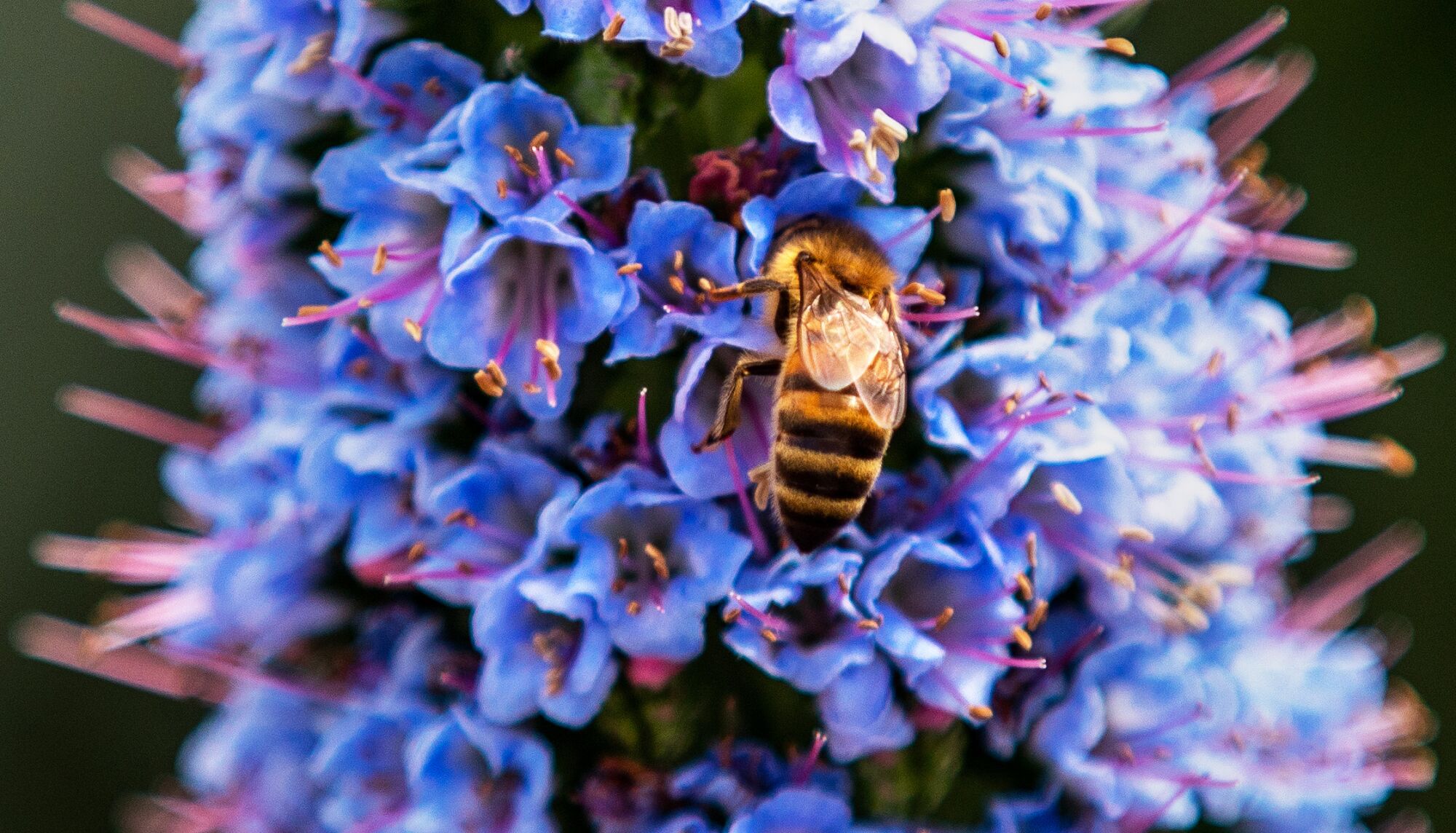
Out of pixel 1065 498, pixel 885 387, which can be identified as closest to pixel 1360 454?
pixel 1065 498

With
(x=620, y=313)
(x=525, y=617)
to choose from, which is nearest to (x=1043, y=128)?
(x=620, y=313)

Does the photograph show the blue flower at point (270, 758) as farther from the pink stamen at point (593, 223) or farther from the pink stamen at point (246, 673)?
the pink stamen at point (593, 223)

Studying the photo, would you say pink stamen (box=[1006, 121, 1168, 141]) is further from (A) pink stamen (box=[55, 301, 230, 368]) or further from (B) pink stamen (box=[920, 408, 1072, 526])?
(A) pink stamen (box=[55, 301, 230, 368])

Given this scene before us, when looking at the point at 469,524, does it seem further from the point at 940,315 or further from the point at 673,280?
the point at 940,315

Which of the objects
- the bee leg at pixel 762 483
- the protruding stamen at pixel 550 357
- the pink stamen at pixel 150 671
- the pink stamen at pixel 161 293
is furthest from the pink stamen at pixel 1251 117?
the pink stamen at pixel 150 671

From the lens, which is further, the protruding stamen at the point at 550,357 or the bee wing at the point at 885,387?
the protruding stamen at the point at 550,357

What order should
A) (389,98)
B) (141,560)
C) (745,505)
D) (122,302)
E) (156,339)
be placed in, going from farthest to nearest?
(122,302) → (141,560) → (156,339) → (389,98) → (745,505)

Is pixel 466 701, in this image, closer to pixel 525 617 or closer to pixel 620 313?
pixel 525 617
